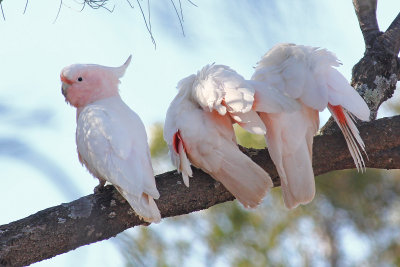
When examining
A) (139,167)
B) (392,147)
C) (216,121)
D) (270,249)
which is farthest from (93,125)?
(270,249)

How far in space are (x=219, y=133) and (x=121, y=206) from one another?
1.49ft

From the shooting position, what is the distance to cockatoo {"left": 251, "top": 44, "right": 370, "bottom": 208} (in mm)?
2535

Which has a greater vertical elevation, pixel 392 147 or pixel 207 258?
pixel 392 147

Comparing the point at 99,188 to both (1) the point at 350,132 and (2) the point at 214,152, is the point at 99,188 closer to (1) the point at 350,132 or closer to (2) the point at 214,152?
(2) the point at 214,152

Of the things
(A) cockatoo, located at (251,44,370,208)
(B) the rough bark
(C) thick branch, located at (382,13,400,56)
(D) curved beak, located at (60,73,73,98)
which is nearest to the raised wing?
(A) cockatoo, located at (251,44,370,208)

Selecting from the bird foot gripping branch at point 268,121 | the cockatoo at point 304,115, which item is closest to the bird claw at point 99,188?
the bird foot gripping branch at point 268,121

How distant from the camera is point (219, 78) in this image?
105 inches

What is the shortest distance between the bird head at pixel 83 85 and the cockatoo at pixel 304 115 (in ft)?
2.40

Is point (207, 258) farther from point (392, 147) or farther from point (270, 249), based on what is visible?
point (392, 147)

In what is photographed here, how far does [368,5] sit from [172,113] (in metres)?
1.09

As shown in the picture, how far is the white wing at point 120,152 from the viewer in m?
2.37

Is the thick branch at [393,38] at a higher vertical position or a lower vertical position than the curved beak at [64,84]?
higher

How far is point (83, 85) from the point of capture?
118 inches

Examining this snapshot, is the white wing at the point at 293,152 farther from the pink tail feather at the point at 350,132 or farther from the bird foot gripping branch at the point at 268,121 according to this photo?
the pink tail feather at the point at 350,132
